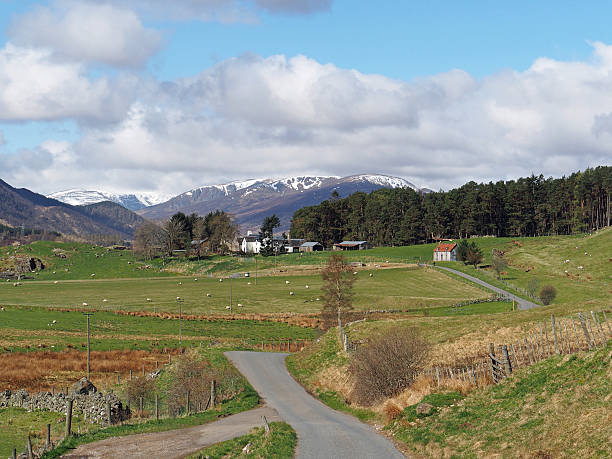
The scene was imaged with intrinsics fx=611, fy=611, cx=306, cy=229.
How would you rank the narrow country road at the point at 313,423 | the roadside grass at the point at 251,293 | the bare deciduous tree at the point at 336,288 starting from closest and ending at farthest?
1. the narrow country road at the point at 313,423
2. the bare deciduous tree at the point at 336,288
3. the roadside grass at the point at 251,293

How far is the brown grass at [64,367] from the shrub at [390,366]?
127ft

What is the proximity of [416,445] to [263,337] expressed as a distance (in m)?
68.9

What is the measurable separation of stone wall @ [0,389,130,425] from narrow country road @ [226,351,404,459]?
1066 centimetres

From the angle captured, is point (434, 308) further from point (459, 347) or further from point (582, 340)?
point (582, 340)

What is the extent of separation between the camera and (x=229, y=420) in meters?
35.8

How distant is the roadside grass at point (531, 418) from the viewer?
19.6 m

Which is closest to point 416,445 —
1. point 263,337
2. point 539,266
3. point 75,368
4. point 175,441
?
point 175,441

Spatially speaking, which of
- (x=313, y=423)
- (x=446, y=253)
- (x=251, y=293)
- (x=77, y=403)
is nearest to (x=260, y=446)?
(x=313, y=423)

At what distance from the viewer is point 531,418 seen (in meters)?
22.6

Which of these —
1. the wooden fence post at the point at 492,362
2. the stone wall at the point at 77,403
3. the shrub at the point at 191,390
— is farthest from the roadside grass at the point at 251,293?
the wooden fence post at the point at 492,362

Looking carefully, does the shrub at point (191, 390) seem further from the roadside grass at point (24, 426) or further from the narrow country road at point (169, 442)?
the narrow country road at point (169, 442)

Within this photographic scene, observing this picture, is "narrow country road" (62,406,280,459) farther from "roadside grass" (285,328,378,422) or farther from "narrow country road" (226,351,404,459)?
"roadside grass" (285,328,378,422)

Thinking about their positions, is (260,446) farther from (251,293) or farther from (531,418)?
(251,293)

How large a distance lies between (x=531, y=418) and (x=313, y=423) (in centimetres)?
1314
